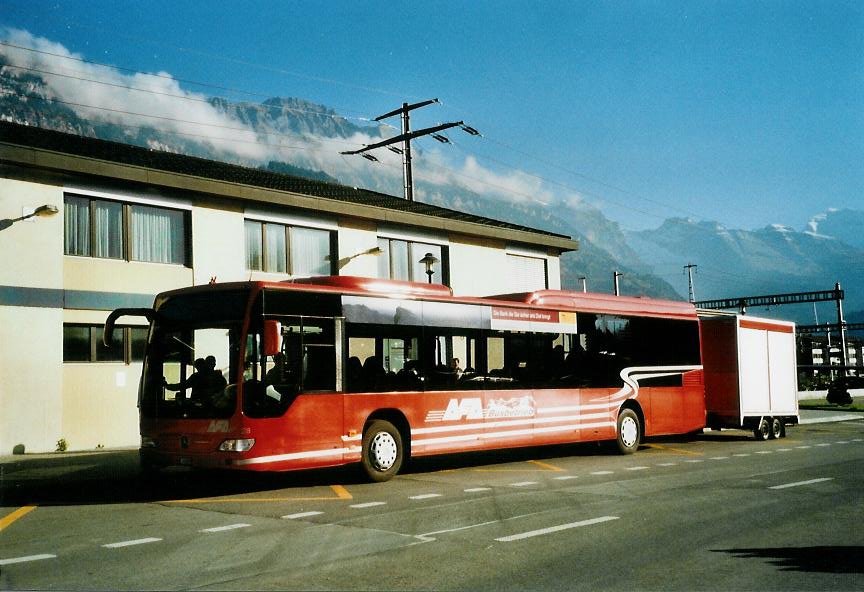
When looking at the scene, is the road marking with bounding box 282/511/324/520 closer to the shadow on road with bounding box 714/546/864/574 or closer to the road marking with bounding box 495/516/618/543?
the road marking with bounding box 495/516/618/543

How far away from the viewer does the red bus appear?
12.0m

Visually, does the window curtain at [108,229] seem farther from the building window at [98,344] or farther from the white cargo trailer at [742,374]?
the white cargo trailer at [742,374]

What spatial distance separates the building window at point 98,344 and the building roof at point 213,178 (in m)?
3.51

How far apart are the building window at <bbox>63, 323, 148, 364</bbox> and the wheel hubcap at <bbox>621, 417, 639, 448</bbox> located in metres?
10.7

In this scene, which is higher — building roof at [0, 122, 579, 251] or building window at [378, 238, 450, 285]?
building roof at [0, 122, 579, 251]

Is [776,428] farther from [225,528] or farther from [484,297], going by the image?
[225,528]

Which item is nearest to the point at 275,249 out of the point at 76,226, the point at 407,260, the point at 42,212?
the point at 407,260

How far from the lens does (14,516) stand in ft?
34.5

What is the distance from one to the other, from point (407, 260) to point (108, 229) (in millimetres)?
10207

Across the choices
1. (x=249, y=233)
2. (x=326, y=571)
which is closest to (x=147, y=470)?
(x=326, y=571)

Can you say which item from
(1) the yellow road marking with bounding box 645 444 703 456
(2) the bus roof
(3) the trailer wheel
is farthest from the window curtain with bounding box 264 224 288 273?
(3) the trailer wheel

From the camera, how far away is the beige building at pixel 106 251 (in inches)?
730

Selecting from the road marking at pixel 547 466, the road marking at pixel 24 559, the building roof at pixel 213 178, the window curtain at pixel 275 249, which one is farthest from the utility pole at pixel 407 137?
the road marking at pixel 24 559

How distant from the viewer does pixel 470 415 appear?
50.0 feet
